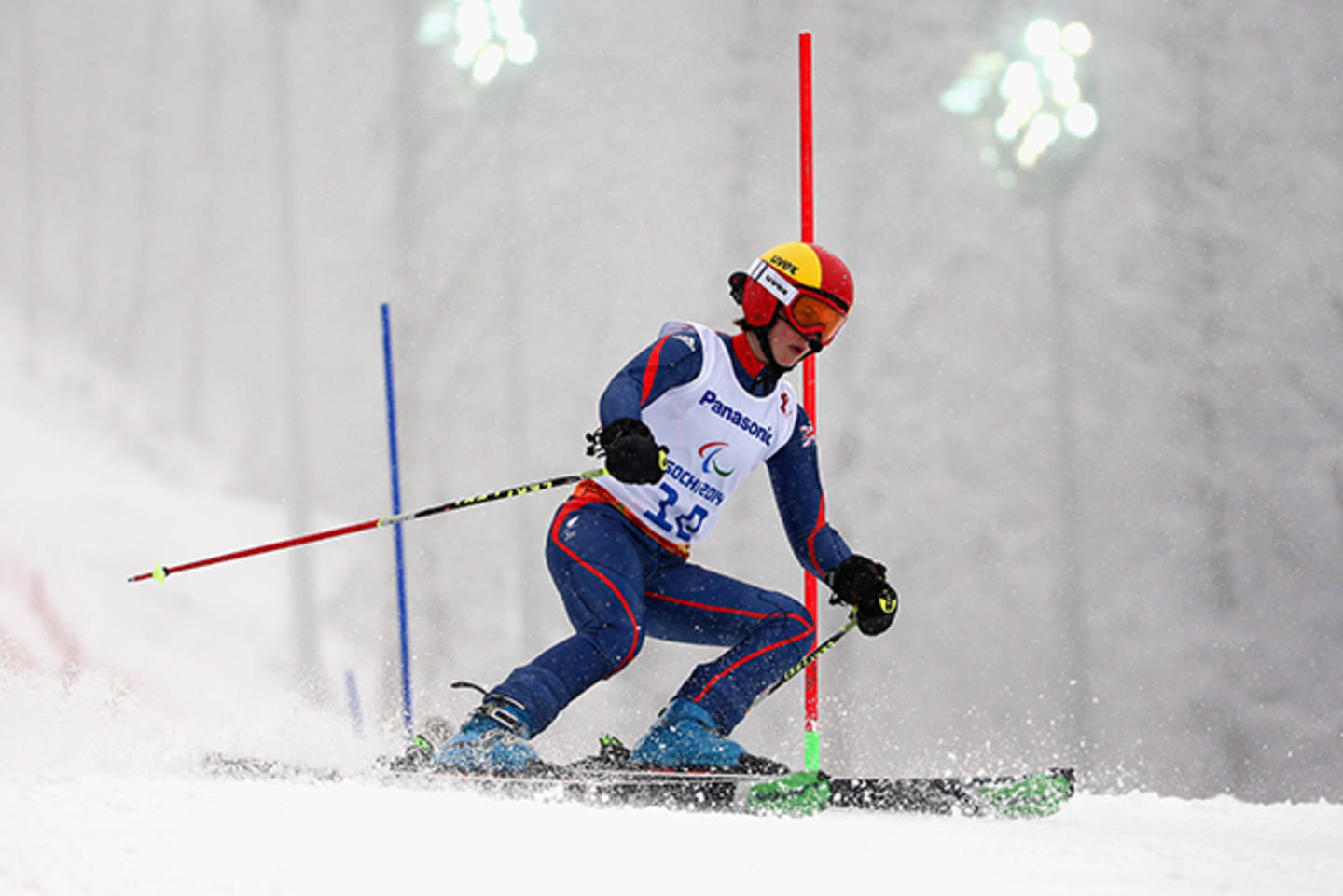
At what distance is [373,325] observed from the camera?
4.62 metres

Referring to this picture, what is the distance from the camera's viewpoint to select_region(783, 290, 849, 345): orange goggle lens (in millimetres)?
2156

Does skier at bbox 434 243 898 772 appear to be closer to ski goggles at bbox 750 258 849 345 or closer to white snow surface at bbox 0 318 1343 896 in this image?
ski goggles at bbox 750 258 849 345

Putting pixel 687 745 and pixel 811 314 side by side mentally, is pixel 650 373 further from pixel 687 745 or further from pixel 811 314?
pixel 687 745

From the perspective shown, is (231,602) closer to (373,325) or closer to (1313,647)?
(373,325)

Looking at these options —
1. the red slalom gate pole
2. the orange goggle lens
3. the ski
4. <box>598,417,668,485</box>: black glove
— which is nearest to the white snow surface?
the ski

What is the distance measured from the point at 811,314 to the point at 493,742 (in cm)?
93

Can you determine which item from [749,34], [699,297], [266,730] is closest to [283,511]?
[699,297]

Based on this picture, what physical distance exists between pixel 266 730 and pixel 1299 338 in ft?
12.5

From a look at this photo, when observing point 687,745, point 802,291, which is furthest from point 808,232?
point 687,745

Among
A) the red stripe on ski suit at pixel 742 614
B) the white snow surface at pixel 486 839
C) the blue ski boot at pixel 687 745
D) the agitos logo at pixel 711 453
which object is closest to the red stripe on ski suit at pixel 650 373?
the agitos logo at pixel 711 453

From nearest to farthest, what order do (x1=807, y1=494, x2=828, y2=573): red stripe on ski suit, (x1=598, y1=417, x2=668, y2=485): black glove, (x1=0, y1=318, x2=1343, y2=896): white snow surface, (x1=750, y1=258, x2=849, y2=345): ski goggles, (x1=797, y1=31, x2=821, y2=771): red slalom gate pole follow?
1. (x1=0, y1=318, x2=1343, y2=896): white snow surface
2. (x1=598, y1=417, x2=668, y2=485): black glove
3. (x1=750, y1=258, x2=849, y2=345): ski goggles
4. (x1=807, y1=494, x2=828, y2=573): red stripe on ski suit
5. (x1=797, y1=31, x2=821, y2=771): red slalom gate pole

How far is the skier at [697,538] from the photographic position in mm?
2055

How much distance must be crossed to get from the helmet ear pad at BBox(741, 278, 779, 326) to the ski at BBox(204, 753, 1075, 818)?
0.80 metres

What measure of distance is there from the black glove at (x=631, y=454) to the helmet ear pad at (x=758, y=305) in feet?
1.32
